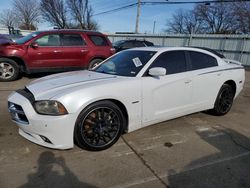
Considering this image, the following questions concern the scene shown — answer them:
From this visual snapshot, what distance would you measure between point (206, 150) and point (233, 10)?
153ft

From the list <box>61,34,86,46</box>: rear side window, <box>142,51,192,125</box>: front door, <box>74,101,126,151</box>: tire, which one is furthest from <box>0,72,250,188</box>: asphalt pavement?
<box>61,34,86,46</box>: rear side window

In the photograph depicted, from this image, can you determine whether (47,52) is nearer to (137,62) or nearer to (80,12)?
(137,62)

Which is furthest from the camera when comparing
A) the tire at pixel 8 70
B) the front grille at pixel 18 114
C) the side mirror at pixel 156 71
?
the tire at pixel 8 70

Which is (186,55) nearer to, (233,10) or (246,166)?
(246,166)

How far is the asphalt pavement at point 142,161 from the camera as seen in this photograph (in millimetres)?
2623

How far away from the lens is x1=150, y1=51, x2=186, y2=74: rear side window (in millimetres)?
3875

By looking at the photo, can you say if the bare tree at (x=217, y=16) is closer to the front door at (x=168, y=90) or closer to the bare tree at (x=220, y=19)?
the bare tree at (x=220, y=19)

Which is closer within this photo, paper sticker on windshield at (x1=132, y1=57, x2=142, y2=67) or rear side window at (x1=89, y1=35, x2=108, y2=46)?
paper sticker on windshield at (x1=132, y1=57, x2=142, y2=67)

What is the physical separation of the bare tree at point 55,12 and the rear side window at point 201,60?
32.7 metres

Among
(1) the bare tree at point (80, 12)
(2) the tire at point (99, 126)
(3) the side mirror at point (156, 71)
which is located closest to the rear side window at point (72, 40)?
(3) the side mirror at point (156, 71)

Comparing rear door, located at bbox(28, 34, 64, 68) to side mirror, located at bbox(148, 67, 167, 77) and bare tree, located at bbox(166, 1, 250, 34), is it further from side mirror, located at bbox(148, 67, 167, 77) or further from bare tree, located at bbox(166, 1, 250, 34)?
bare tree, located at bbox(166, 1, 250, 34)

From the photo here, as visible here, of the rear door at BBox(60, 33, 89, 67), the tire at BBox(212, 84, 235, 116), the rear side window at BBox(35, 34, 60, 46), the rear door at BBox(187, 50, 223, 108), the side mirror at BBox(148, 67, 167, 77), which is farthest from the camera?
the rear door at BBox(60, 33, 89, 67)

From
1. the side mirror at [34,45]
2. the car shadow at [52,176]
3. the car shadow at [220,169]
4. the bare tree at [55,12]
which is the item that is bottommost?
the car shadow at [52,176]

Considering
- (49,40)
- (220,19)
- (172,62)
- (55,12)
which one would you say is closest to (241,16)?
(220,19)
